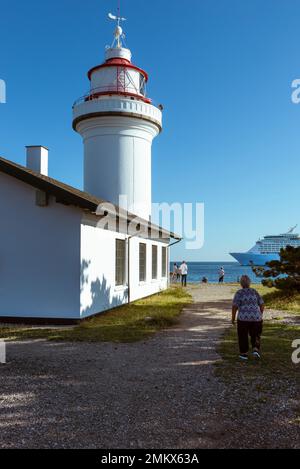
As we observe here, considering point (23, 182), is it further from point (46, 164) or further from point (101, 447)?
point (101, 447)

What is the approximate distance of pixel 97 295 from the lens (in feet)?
41.6

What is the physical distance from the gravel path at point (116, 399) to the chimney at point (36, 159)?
8.10m

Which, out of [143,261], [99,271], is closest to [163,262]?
[143,261]

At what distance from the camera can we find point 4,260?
11852 millimetres

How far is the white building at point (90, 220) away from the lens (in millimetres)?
11461

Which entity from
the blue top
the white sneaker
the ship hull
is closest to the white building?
the blue top

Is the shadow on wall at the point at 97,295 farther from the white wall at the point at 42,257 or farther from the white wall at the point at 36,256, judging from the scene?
the white wall at the point at 36,256

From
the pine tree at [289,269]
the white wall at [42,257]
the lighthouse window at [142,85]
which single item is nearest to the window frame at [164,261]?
the pine tree at [289,269]

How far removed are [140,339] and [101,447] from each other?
5503 millimetres

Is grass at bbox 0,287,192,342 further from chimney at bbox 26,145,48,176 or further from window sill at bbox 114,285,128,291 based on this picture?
chimney at bbox 26,145,48,176

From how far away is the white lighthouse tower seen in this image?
761 inches

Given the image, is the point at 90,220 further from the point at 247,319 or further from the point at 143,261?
the point at 143,261

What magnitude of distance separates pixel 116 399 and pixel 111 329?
520 cm
